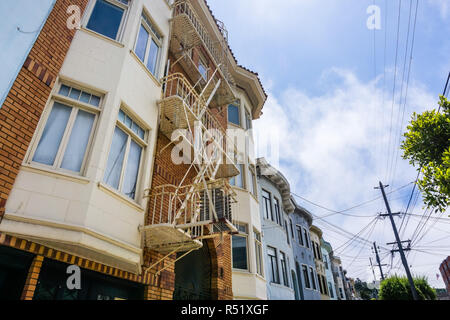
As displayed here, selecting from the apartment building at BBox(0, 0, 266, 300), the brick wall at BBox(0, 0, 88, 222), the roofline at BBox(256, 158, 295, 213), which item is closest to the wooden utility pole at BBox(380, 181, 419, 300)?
the roofline at BBox(256, 158, 295, 213)

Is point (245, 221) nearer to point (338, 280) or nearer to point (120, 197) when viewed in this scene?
point (120, 197)

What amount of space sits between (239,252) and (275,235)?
653 cm

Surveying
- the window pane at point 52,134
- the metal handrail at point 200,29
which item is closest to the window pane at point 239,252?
the metal handrail at point 200,29

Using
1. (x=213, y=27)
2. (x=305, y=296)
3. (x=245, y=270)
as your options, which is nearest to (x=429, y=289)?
(x=305, y=296)

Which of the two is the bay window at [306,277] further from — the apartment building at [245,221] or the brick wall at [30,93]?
the brick wall at [30,93]

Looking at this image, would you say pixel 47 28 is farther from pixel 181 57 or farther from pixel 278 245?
pixel 278 245

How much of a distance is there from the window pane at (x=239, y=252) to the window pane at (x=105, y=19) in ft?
29.2

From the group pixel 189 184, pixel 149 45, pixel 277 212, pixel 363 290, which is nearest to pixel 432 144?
pixel 189 184

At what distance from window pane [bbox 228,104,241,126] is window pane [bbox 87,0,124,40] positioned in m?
8.56

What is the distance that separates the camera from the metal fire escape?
625 cm

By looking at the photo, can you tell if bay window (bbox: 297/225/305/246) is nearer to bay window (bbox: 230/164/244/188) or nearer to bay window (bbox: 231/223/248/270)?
bay window (bbox: 230/164/244/188)

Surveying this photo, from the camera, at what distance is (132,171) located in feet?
21.9

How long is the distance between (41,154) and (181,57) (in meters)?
6.50
